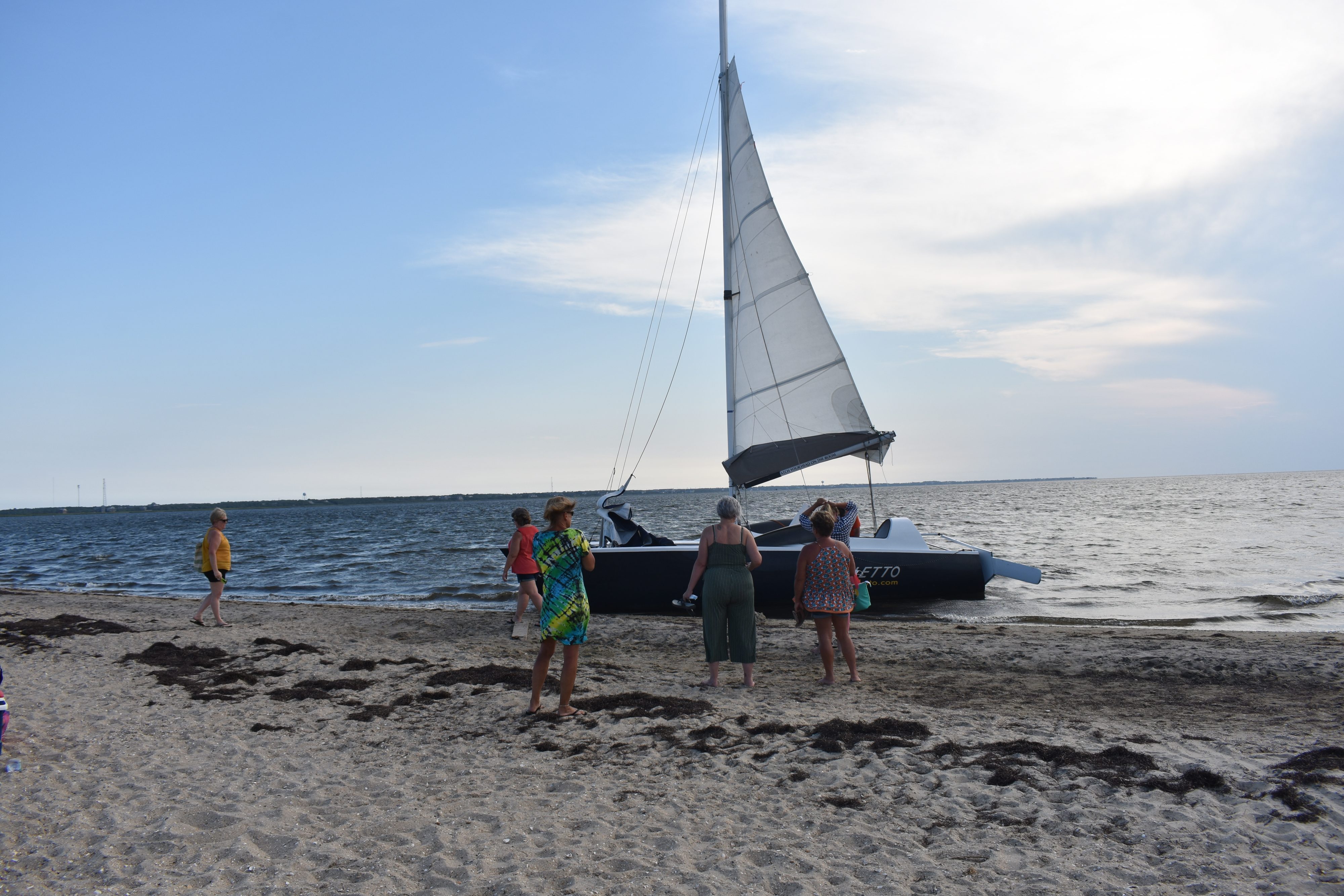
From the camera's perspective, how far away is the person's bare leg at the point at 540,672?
239 inches

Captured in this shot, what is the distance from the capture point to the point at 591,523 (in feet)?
175

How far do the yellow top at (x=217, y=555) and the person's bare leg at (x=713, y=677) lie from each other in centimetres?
692

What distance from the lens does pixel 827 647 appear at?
731 centimetres

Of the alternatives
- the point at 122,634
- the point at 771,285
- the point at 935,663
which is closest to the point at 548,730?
the point at 935,663

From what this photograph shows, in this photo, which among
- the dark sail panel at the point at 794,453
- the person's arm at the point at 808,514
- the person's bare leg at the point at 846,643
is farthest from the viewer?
the dark sail panel at the point at 794,453

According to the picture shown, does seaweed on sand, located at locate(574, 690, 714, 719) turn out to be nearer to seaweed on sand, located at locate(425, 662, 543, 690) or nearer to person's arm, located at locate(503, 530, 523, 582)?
seaweed on sand, located at locate(425, 662, 543, 690)

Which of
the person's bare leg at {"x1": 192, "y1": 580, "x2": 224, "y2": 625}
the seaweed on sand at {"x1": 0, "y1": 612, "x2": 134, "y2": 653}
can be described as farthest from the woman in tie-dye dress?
the seaweed on sand at {"x1": 0, "y1": 612, "x2": 134, "y2": 653}

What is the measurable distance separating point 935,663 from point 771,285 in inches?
296

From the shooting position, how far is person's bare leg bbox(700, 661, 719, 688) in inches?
284

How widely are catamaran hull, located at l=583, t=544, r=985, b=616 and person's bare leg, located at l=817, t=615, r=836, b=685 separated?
4.35 metres

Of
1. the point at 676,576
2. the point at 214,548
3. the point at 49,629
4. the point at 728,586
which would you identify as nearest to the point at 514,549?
the point at 676,576

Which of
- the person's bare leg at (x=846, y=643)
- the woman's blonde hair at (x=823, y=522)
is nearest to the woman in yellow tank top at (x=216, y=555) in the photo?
the woman's blonde hair at (x=823, y=522)

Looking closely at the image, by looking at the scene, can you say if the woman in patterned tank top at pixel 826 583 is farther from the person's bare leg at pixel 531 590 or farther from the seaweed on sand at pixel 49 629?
the seaweed on sand at pixel 49 629

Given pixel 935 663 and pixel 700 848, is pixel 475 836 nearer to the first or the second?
pixel 700 848
